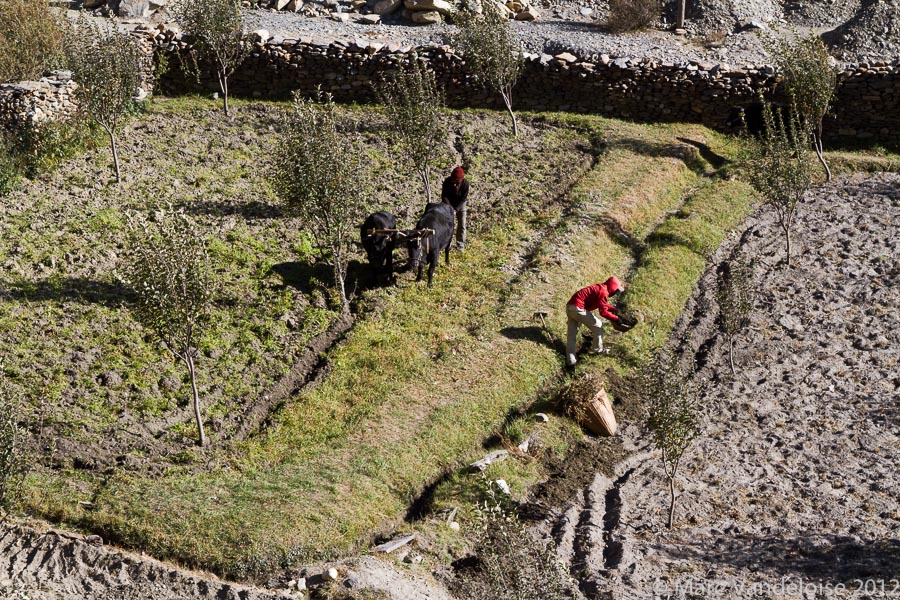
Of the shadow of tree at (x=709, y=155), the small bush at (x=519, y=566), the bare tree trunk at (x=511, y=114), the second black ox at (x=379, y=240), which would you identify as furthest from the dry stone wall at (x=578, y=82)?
the small bush at (x=519, y=566)

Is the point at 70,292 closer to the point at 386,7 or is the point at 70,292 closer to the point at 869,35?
the point at 386,7

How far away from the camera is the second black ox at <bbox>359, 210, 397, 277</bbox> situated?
21.9m

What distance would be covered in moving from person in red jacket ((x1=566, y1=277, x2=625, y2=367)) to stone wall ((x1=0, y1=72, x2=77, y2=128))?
14.2m

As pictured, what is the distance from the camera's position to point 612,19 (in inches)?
1401

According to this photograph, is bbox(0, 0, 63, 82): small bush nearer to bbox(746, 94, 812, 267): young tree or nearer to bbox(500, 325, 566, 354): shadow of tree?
bbox(500, 325, 566, 354): shadow of tree

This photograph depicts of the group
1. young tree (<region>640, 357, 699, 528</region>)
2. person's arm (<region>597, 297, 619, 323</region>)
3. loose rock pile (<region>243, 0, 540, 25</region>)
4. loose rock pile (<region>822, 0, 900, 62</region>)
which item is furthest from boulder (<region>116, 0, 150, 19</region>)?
young tree (<region>640, 357, 699, 528</region>)

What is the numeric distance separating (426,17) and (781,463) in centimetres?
2176

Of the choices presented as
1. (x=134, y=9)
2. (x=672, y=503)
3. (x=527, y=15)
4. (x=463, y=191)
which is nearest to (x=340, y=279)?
(x=463, y=191)

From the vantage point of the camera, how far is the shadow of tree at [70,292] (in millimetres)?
19859

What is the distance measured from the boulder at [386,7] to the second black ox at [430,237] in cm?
1478

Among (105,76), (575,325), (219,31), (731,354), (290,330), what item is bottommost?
(731,354)

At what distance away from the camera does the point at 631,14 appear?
3525 centimetres

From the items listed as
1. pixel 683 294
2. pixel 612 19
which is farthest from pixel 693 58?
pixel 683 294

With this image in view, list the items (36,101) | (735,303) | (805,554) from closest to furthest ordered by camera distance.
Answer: (805,554)
(735,303)
(36,101)
